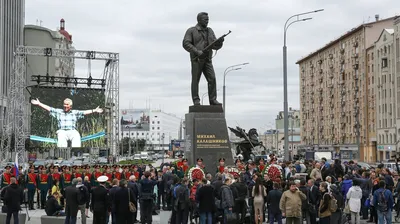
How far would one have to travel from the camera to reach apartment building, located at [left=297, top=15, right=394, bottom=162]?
81938mm

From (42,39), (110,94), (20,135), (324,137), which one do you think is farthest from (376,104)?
(42,39)

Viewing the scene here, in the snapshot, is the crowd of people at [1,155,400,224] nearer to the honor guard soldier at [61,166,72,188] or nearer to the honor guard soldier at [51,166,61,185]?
the honor guard soldier at [51,166,61,185]

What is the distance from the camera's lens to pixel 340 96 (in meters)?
93.2

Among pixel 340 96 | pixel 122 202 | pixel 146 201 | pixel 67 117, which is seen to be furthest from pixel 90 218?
pixel 340 96

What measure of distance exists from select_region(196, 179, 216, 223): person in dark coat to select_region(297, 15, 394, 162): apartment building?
5223 centimetres

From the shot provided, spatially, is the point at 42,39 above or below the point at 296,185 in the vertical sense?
above

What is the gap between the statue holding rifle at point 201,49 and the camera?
71.6 ft

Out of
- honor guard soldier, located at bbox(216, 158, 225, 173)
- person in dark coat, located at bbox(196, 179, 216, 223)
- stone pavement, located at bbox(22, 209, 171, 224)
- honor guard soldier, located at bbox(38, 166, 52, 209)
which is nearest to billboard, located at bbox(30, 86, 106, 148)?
honor guard soldier, located at bbox(38, 166, 52, 209)

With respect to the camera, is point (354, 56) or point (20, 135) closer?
point (20, 135)

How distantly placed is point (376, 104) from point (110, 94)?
36.4 meters

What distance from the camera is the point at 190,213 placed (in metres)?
17.2

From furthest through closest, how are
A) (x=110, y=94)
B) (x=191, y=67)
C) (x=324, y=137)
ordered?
1. (x=324, y=137)
2. (x=110, y=94)
3. (x=191, y=67)

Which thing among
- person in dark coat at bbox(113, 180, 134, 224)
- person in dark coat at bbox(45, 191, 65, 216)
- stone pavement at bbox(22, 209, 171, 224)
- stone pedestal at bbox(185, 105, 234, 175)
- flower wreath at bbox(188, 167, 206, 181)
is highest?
stone pedestal at bbox(185, 105, 234, 175)

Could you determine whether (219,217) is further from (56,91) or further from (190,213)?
(56,91)
